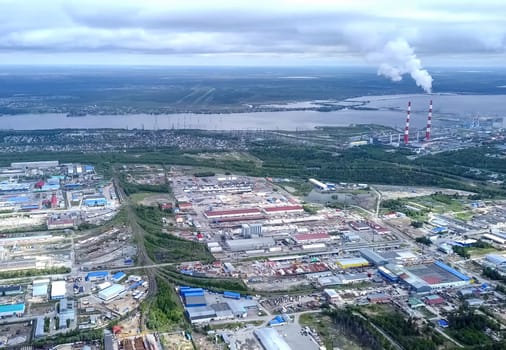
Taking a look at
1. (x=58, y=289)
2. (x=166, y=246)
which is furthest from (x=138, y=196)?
(x=58, y=289)

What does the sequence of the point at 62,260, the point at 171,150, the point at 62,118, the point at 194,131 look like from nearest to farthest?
the point at 62,260
the point at 171,150
the point at 194,131
the point at 62,118

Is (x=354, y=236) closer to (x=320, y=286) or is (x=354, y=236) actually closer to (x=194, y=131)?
(x=320, y=286)

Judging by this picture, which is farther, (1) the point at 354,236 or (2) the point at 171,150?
(2) the point at 171,150

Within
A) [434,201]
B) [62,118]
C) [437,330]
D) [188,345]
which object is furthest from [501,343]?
[62,118]

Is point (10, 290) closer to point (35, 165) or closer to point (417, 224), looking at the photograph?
point (417, 224)

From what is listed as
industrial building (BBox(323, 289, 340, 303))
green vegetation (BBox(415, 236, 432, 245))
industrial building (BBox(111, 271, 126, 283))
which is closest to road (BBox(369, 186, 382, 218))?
green vegetation (BBox(415, 236, 432, 245))

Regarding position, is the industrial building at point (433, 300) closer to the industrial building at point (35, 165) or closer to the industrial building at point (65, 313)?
the industrial building at point (65, 313)
